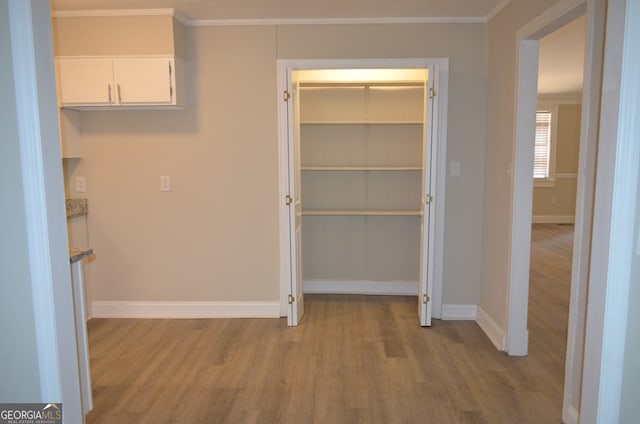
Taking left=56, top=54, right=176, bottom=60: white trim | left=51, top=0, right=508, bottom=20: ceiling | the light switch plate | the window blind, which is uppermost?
left=51, top=0, right=508, bottom=20: ceiling

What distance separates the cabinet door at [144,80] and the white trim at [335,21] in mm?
504

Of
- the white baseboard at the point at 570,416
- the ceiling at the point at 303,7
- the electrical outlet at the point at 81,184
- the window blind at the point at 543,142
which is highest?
the ceiling at the point at 303,7

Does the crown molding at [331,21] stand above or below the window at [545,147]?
above

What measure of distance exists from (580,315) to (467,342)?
1.22m

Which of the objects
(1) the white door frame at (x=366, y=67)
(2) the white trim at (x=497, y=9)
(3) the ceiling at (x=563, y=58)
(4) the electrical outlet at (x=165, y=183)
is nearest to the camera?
(2) the white trim at (x=497, y=9)

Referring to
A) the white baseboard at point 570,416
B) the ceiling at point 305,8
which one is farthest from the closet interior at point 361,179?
the white baseboard at point 570,416

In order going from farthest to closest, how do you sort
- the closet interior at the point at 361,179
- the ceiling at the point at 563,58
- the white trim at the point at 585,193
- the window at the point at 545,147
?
the window at the point at 545,147
the closet interior at the point at 361,179
the ceiling at the point at 563,58
the white trim at the point at 585,193

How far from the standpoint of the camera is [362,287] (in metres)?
4.60

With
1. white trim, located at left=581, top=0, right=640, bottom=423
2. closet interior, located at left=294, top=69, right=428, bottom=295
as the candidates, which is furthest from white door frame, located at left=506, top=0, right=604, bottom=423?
closet interior, located at left=294, top=69, right=428, bottom=295

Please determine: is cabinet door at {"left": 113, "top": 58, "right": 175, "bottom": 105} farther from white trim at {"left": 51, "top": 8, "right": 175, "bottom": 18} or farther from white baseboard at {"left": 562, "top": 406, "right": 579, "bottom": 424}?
white baseboard at {"left": 562, "top": 406, "right": 579, "bottom": 424}

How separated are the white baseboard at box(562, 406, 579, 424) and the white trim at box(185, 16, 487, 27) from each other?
293cm

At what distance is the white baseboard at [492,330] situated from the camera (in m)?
3.23

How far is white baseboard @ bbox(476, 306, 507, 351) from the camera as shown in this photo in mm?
3234

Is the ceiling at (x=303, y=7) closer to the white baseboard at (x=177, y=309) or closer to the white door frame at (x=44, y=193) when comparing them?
the white door frame at (x=44, y=193)
